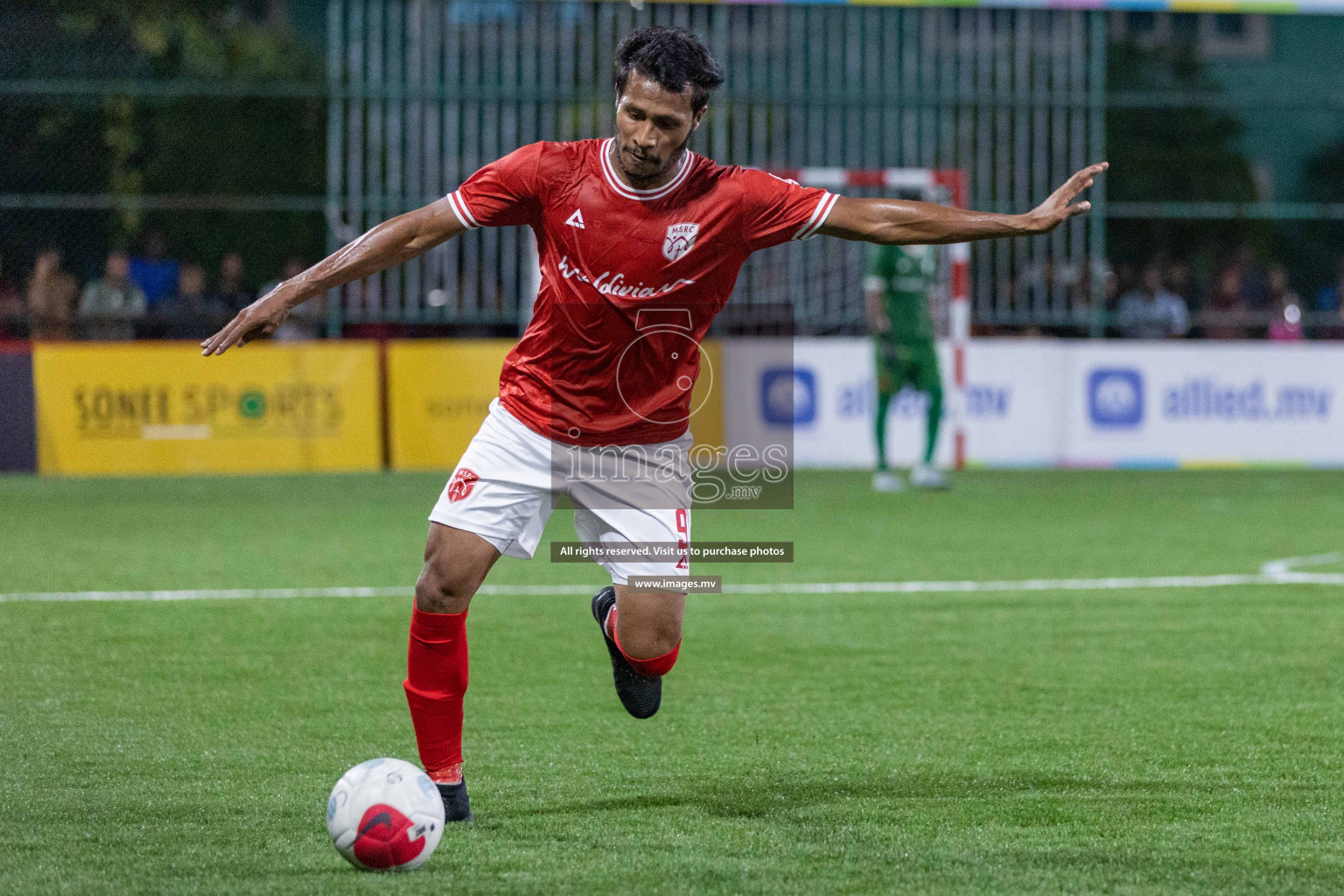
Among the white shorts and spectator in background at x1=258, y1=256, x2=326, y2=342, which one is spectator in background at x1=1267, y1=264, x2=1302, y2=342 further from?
the white shorts

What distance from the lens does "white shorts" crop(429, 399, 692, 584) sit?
451 centimetres

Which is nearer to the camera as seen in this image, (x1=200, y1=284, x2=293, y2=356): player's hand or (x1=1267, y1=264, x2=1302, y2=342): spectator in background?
(x1=200, y1=284, x2=293, y2=356): player's hand

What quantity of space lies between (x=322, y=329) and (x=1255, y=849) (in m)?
13.7

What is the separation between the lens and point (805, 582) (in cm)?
888

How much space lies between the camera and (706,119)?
1681cm

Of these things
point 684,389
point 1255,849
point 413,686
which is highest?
point 684,389

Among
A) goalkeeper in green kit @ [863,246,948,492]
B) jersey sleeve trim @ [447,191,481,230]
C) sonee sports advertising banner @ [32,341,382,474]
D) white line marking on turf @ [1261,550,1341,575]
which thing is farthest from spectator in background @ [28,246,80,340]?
jersey sleeve trim @ [447,191,481,230]

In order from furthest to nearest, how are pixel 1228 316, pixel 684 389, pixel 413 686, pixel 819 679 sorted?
pixel 1228 316
pixel 819 679
pixel 684 389
pixel 413 686

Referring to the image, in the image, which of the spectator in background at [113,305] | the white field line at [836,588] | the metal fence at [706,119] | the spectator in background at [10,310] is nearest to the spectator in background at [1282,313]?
the metal fence at [706,119]

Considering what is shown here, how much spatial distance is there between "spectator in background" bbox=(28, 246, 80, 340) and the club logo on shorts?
41.4 ft

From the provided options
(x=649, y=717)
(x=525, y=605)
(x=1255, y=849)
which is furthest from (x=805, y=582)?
(x=1255, y=849)


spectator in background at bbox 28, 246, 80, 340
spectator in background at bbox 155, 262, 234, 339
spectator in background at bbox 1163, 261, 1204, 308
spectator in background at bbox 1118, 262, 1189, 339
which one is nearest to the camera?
spectator in background at bbox 155, 262, 234, 339

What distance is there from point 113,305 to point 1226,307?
11070mm

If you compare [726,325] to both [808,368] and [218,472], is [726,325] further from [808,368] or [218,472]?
[218,472]
